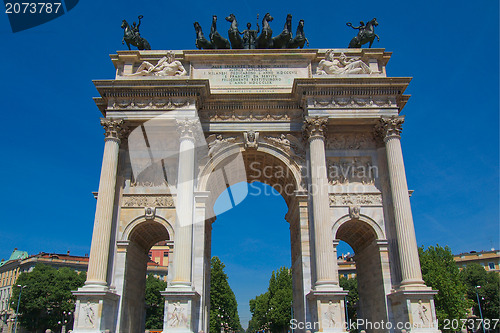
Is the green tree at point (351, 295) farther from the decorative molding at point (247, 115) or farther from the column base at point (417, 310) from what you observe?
the column base at point (417, 310)

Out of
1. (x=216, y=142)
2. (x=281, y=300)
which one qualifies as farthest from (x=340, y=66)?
(x=281, y=300)

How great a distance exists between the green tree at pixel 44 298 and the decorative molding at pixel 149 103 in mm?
40341

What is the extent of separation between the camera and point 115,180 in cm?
2138

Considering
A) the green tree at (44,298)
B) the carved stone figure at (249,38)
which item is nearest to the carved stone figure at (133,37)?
the carved stone figure at (249,38)

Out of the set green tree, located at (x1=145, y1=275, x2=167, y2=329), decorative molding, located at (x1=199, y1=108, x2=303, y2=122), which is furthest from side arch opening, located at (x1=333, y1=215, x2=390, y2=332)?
green tree, located at (x1=145, y1=275, x2=167, y2=329)

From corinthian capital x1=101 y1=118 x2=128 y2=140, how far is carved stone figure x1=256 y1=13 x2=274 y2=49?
372 inches

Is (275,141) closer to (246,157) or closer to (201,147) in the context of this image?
(246,157)

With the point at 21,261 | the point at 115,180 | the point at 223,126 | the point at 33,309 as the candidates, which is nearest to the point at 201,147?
the point at 223,126

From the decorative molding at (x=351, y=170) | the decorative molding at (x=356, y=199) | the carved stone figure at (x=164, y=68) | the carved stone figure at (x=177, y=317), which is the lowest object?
the carved stone figure at (x=177, y=317)

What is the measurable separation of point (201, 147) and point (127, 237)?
5.95 meters

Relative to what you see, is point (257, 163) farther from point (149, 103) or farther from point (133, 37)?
point (133, 37)

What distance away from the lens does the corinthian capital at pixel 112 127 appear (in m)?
21.8

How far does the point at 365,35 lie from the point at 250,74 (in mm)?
7177

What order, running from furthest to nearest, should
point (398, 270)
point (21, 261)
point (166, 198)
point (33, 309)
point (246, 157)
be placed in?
1. point (21, 261)
2. point (33, 309)
3. point (246, 157)
4. point (166, 198)
5. point (398, 270)
